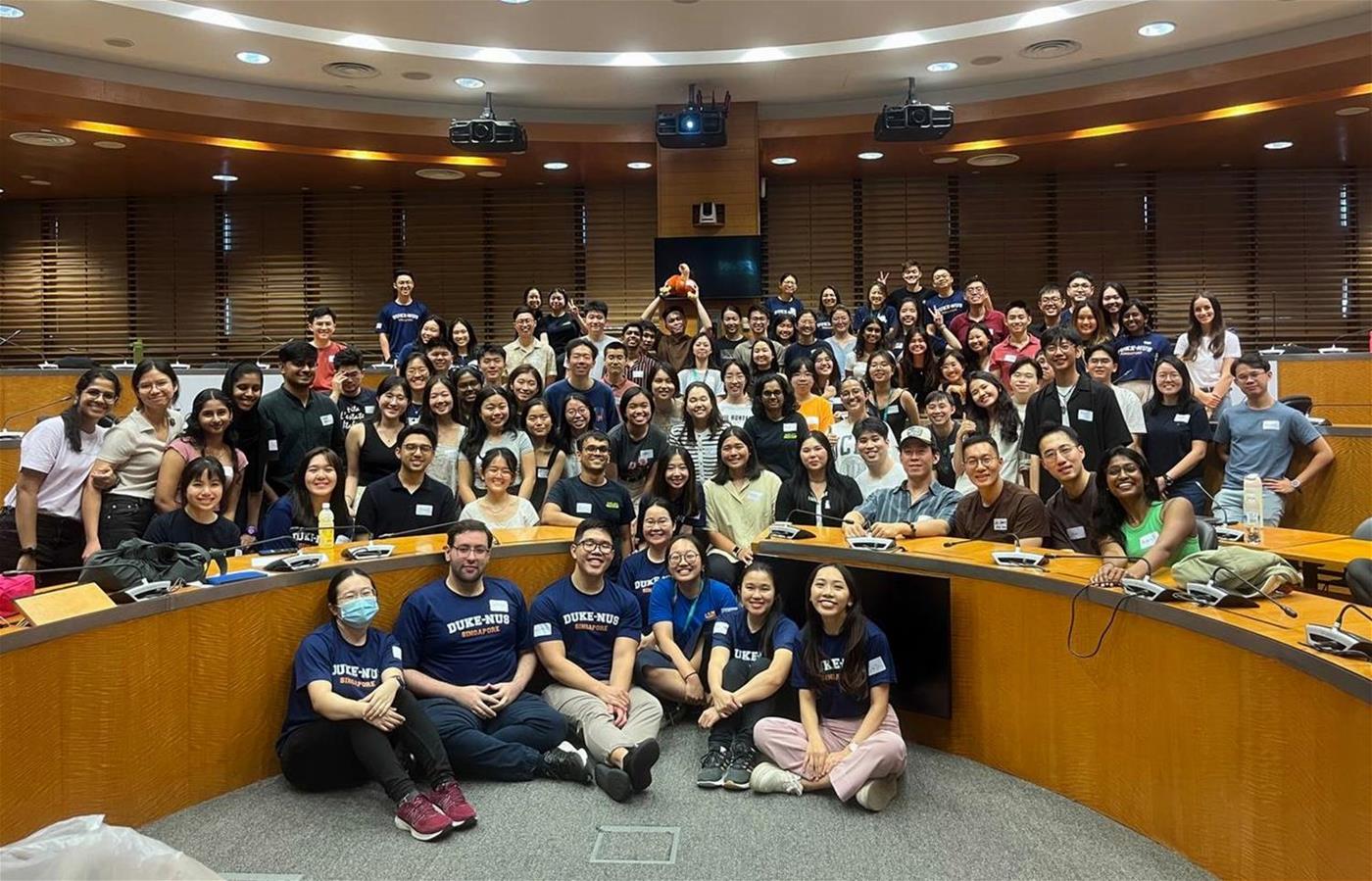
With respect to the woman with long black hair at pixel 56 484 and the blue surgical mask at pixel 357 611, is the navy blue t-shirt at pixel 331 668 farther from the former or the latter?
the woman with long black hair at pixel 56 484

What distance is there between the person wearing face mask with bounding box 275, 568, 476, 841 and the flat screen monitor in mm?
6265

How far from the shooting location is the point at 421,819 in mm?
3086

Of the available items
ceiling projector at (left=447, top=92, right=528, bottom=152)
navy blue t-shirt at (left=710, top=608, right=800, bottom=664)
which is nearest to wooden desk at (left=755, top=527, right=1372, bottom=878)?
navy blue t-shirt at (left=710, top=608, right=800, bottom=664)

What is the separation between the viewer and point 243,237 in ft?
36.9

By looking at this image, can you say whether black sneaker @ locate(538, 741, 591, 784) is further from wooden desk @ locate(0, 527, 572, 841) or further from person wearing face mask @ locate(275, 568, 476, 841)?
wooden desk @ locate(0, 527, 572, 841)

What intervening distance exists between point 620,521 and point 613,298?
21.3ft

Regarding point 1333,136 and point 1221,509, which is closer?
point 1221,509

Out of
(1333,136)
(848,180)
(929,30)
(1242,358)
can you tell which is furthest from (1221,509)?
(848,180)

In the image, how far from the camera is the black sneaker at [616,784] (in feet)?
10.9

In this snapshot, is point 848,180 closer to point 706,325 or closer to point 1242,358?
point 706,325

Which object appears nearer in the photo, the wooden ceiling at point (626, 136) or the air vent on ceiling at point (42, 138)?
the wooden ceiling at point (626, 136)

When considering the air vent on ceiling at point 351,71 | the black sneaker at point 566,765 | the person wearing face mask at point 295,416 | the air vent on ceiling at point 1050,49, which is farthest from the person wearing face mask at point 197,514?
the air vent on ceiling at point 1050,49

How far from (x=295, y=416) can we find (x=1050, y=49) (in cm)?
611

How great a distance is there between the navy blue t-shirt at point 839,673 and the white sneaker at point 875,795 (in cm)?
31
